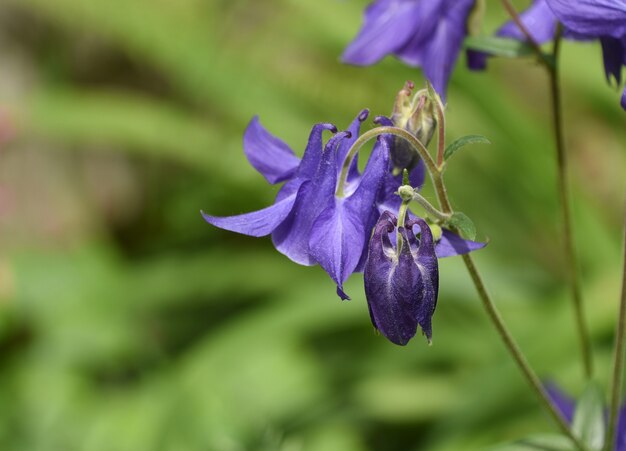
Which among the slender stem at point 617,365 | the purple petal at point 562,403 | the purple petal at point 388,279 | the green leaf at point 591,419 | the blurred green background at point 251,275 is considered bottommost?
the blurred green background at point 251,275

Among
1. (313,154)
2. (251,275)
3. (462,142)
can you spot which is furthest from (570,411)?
(251,275)

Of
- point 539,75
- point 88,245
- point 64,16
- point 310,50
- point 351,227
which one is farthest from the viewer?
point 539,75

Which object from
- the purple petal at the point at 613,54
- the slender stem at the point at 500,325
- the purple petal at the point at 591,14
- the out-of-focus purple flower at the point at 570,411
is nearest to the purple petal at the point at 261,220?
the slender stem at the point at 500,325

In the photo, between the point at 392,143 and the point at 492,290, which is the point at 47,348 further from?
the point at 392,143

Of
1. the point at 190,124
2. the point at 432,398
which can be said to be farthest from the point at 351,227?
the point at 190,124

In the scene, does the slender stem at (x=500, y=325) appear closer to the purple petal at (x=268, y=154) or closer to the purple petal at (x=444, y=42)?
the purple petal at (x=268, y=154)

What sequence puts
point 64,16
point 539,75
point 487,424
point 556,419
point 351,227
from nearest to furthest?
point 351,227, point 556,419, point 487,424, point 64,16, point 539,75

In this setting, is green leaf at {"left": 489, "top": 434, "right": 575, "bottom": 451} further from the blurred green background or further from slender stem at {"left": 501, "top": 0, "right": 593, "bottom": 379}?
the blurred green background

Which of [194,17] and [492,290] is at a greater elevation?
[194,17]
